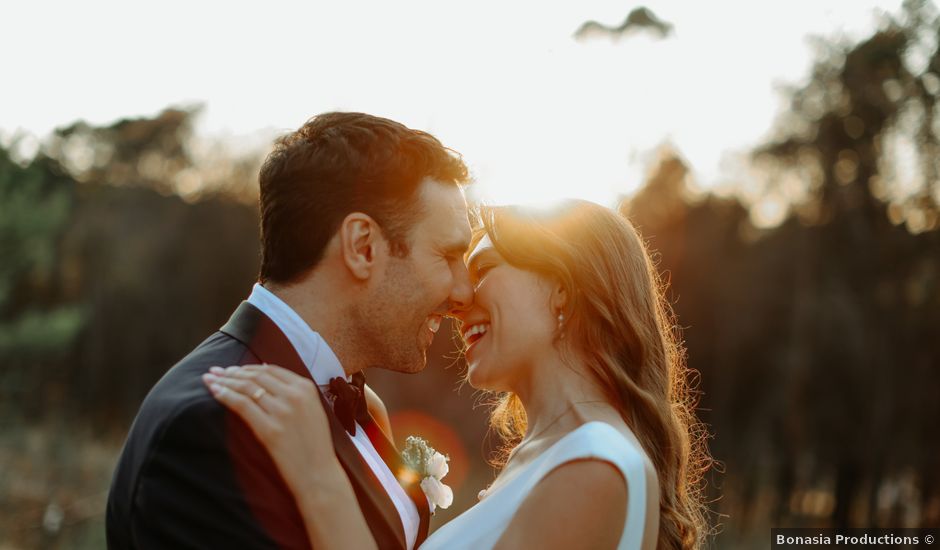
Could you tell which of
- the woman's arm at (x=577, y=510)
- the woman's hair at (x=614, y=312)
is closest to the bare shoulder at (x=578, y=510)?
the woman's arm at (x=577, y=510)

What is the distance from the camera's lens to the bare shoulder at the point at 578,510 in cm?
268

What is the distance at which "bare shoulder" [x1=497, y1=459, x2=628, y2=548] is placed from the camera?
268 cm

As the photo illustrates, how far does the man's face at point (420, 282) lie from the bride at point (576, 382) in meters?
0.22

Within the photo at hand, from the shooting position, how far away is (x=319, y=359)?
9.50 ft

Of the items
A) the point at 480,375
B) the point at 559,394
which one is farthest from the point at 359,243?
the point at 559,394

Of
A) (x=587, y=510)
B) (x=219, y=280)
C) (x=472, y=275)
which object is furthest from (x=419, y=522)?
(x=219, y=280)

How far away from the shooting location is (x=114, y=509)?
245cm

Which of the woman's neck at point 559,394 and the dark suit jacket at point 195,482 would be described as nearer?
→ the dark suit jacket at point 195,482

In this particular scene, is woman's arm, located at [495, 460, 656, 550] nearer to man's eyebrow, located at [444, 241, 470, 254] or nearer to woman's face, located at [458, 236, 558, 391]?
woman's face, located at [458, 236, 558, 391]

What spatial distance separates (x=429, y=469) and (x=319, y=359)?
725 millimetres

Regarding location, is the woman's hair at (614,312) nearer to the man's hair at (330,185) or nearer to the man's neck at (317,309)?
the man's hair at (330,185)

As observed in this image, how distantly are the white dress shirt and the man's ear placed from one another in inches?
9.5

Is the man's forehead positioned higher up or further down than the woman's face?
higher up

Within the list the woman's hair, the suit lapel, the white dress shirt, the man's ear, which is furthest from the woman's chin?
the suit lapel
